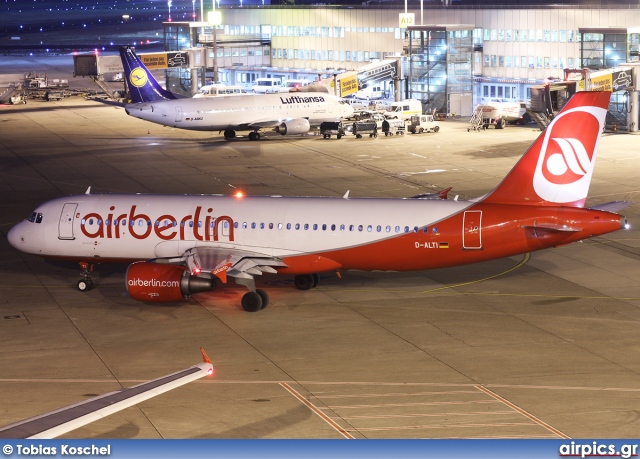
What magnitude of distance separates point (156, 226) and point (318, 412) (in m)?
16.2

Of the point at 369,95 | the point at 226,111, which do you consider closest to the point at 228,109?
the point at 226,111

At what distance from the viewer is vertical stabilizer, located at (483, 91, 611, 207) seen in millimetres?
40469

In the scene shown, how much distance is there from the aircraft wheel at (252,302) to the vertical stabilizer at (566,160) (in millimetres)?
10587

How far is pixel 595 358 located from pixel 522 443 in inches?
791

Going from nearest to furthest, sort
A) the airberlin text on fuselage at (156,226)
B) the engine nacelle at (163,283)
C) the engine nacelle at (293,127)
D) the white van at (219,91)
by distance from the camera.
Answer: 1. the engine nacelle at (163,283)
2. the airberlin text on fuselage at (156,226)
3. the engine nacelle at (293,127)
4. the white van at (219,91)

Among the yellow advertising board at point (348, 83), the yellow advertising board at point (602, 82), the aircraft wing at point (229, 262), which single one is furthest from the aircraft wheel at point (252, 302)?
the yellow advertising board at point (348, 83)

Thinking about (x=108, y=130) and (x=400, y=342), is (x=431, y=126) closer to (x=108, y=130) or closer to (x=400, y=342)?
(x=108, y=130)

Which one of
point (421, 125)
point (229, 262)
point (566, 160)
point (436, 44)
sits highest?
point (436, 44)

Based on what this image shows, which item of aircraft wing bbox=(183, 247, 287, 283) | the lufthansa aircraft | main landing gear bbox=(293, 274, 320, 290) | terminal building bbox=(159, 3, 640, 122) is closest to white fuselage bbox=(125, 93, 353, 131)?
the lufthansa aircraft

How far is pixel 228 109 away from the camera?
3782 inches

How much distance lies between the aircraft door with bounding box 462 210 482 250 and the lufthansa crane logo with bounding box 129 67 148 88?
6453cm

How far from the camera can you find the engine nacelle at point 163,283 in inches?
1564

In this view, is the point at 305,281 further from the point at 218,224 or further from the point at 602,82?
the point at 602,82

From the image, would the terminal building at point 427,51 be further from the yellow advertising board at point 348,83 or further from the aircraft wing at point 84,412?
the aircraft wing at point 84,412
